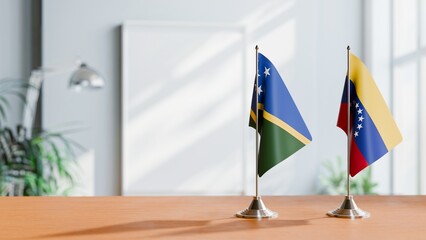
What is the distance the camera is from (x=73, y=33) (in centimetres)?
568

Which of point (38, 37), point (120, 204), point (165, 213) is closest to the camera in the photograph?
point (165, 213)

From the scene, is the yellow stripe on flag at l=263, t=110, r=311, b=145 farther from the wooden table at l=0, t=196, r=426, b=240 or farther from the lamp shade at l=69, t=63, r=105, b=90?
the lamp shade at l=69, t=63, r=105, b=90

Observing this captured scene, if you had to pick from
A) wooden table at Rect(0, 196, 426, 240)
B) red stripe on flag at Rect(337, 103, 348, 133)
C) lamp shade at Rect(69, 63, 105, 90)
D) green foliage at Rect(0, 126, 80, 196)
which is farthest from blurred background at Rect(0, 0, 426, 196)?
red stripe on flag at Rect(337, 103, 348, 133)

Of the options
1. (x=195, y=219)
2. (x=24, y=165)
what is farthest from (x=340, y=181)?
(x=195, y=219)

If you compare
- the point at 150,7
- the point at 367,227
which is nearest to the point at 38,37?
the point at 150,7

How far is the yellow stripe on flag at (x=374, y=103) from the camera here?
163 cm

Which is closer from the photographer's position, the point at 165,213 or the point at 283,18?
the point at 165,213

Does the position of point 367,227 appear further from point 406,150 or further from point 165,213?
point 406,150

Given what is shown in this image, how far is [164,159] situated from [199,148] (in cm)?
32

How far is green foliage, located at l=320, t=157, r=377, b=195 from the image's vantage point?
575 centimetres

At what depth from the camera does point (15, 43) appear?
542 centimetres

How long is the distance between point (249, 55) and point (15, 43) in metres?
2.00

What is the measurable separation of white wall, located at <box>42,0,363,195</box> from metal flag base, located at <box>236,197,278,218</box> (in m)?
4.24

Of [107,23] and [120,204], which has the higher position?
[107,23]
